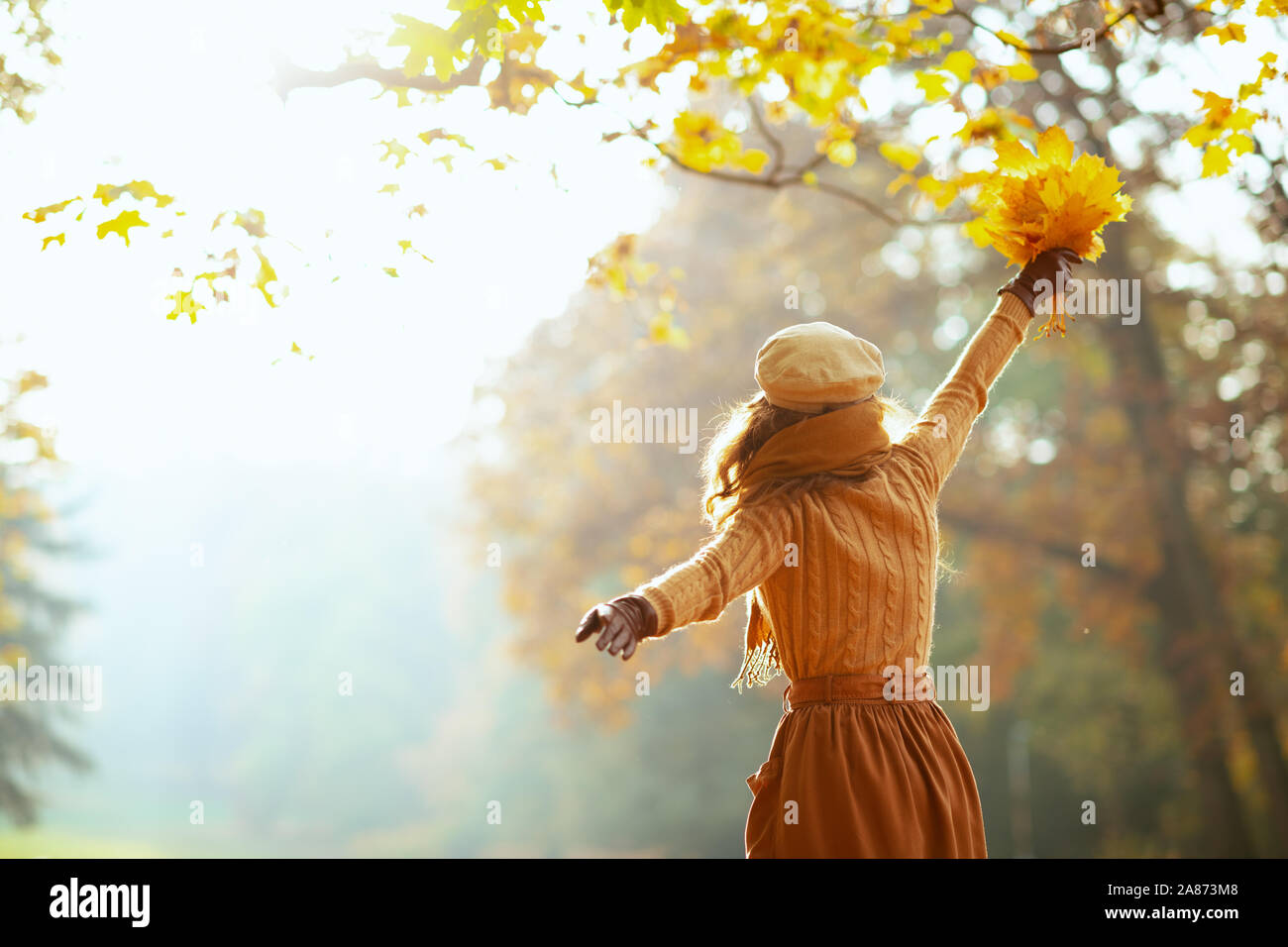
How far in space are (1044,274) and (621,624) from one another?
1.60 m

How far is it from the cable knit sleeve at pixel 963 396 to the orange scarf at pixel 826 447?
0.18m

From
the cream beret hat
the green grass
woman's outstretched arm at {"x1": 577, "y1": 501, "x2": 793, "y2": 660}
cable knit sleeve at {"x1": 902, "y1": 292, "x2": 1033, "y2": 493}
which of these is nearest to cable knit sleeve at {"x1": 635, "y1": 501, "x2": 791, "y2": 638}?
woman's outstretched arm at {"x1": 577, "y1": 501, "x2": 793, "y2": 660}

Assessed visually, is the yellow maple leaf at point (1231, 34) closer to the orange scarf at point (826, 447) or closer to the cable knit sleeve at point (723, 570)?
the orange scarf at point (826, 447)

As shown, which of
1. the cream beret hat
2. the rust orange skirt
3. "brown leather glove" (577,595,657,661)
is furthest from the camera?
the cream beret hat

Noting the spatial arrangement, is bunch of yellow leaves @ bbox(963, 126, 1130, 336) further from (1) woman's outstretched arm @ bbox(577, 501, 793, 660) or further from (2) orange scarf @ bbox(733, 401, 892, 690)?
(1) woman's outstretched arm @ bbox(577, 501, 793, 660)

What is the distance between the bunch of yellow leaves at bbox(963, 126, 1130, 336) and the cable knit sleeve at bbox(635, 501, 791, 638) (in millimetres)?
1066

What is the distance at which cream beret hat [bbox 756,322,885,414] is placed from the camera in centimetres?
248

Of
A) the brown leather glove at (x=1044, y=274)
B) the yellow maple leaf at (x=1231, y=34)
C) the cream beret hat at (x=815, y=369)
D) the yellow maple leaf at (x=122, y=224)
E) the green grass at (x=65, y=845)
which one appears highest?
the yellow maple leaf at (x=1231, y=34)

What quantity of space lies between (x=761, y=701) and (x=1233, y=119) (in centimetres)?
1527

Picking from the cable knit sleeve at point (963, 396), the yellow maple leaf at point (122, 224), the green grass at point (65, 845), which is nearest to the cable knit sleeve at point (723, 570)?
the cable knit sleeve at point (963, 396)

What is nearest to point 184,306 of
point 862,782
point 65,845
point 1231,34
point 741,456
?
point 741,456

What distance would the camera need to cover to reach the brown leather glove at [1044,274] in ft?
9.64

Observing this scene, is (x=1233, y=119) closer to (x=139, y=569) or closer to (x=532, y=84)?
(x=532, y=84)

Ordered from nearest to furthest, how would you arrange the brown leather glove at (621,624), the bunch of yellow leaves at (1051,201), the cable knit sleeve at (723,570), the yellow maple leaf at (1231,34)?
the brown leather glove at (621,624), the cable knit sleeve at (723,570), the bunch of yellow leaves at (1051,201), the yellow maple leaf at (1231,34)
